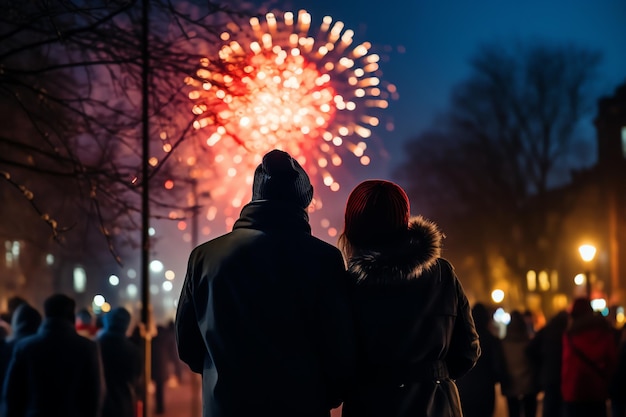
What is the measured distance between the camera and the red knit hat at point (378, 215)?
4.86 m

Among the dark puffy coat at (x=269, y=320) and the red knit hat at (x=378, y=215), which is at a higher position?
the red knit hat at (x=378, y=215)

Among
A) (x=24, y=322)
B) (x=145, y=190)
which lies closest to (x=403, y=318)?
(x=24, y=322)

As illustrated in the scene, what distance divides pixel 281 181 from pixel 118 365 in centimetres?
729

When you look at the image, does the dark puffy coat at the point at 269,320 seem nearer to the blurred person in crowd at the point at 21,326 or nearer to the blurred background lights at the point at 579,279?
the blurred person in crowd at the point at 21,326

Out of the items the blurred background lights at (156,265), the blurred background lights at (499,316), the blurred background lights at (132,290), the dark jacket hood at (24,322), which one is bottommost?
the dark jacket hood at (24,322)

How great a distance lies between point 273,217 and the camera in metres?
4.57

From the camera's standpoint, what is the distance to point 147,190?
498 inches

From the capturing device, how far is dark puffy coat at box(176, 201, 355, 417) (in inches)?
170

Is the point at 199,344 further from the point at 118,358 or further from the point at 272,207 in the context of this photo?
the point at 118,358

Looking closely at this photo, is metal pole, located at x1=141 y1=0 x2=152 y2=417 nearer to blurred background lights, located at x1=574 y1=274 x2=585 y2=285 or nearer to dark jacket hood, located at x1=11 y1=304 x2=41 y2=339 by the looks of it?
dark jacket hood, located at x1=11 y1=304 x2=41 y2=339

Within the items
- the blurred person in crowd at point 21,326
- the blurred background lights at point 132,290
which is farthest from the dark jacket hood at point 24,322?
the blurred background lights at point 132,290

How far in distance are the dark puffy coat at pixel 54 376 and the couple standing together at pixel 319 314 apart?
3944 mm

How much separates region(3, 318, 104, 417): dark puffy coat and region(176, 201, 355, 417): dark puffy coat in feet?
13.2

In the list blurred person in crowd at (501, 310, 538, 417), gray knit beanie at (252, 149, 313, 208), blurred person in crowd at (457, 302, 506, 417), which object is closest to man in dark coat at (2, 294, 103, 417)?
gray knit beanie at (252, 149, 313, 208)
